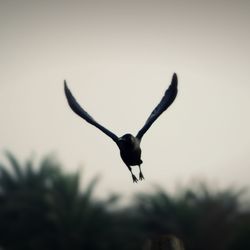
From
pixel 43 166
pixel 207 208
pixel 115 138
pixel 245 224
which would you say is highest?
pixel 43 166

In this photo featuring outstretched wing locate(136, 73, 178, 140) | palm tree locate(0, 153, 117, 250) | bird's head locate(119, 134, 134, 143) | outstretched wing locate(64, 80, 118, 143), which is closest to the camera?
bird's head locate(119, 134, 134, 143)

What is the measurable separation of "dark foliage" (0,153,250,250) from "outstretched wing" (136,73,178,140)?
53.3ft

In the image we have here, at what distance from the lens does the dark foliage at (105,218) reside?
22.1 m

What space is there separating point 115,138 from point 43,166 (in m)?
19.7

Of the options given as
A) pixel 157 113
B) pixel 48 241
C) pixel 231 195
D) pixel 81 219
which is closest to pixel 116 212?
pixel 81 219

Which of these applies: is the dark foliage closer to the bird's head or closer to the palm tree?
the palm tree

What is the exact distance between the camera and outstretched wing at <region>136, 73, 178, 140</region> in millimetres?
5922

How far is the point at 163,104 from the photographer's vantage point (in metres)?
6.21

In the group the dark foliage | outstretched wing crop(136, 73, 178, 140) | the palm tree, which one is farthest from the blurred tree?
outstretched wing crop(136, 73, 178, 140)

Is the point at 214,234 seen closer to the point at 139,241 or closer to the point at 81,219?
the point at 139,241

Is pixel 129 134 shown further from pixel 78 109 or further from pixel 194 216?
pixel 194 216

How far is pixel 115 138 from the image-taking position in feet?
18.9

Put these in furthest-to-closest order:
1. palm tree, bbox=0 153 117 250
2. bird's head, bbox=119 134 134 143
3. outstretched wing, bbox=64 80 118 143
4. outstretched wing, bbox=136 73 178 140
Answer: palm tree, bbox=0 153 117 250 < outstretched wing, bbox=64 80 118 143 < outstretched wing, bbox=136 73 178 140 < bird's head, bbox=119 134 134 143

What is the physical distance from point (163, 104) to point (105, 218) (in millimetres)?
17253
